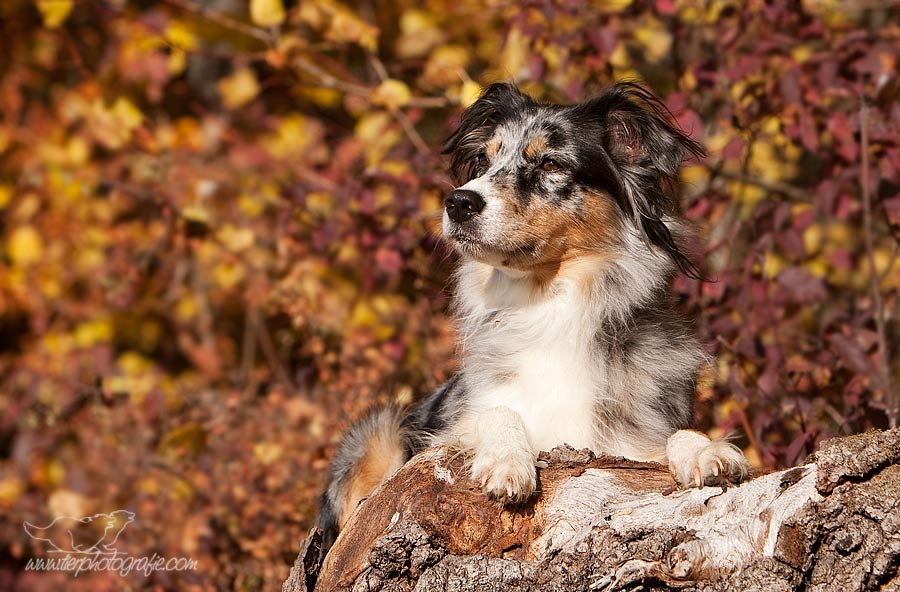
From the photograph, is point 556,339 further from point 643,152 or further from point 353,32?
point 353,32

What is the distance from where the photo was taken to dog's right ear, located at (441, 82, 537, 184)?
423cm

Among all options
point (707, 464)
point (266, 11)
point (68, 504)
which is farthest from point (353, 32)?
point (707, 464)

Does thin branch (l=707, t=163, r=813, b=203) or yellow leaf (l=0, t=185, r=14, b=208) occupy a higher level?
thin branch (l=707, t=163, r=813, b=203)

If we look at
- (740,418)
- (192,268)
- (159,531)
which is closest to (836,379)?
(740,418)

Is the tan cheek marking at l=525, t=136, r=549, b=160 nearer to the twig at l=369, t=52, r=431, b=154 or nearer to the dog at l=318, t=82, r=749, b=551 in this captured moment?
the dog at l=318, t=82, r=749, b=551

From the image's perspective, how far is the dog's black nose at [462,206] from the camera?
11.7ft

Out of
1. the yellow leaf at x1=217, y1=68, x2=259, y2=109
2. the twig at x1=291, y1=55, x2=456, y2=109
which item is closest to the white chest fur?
the twig at x1=291, y1=55, x2=456, y2=109

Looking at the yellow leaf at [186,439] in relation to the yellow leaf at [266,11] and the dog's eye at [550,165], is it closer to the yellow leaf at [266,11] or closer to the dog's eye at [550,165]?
the yellow leaf at [266,11]

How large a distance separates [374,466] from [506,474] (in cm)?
121

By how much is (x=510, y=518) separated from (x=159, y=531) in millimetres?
3147

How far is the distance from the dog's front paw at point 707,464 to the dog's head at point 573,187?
1023 mm

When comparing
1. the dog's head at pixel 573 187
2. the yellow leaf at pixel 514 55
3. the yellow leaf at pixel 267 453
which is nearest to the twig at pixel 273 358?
the yellow leaf at pixel 267 453

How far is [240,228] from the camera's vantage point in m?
6.80

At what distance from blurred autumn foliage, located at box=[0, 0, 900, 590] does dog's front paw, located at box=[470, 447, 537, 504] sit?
1495mm
